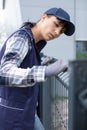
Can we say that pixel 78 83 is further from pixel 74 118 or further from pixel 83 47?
Result: pixel 83 47

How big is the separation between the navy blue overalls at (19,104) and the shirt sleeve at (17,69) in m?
0.19

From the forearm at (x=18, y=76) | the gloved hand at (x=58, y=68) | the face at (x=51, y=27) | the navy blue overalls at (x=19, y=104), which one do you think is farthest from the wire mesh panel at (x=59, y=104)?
the gloved hand at (x=58, y=68)

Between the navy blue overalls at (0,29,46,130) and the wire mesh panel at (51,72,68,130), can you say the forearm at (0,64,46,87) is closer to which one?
the navy blue overalls at (0,29,46,130)

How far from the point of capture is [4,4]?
5301mm

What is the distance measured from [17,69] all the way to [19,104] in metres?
0.56

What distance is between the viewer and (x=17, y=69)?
7.79 feet

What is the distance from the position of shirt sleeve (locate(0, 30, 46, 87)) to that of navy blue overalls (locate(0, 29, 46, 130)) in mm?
185

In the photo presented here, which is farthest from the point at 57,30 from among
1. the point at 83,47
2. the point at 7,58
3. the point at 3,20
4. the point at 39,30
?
the point at 83,47

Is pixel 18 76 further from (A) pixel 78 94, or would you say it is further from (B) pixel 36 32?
(A) pixel 78 94

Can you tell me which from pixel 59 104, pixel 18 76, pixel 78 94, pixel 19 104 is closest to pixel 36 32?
pixel 19 104

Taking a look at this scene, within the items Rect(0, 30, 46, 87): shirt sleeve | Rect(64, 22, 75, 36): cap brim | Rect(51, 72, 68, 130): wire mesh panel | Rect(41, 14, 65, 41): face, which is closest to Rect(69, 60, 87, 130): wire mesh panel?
Rect(0, 30, 46, 87): shirt sleeve

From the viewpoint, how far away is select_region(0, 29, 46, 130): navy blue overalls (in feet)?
9.35

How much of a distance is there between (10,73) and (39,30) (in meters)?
0.57

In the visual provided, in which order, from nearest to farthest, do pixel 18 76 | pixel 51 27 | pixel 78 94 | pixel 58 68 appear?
pixel 78 94 → pixel 58 68 → pixel 18 76 → pixel 51 27
